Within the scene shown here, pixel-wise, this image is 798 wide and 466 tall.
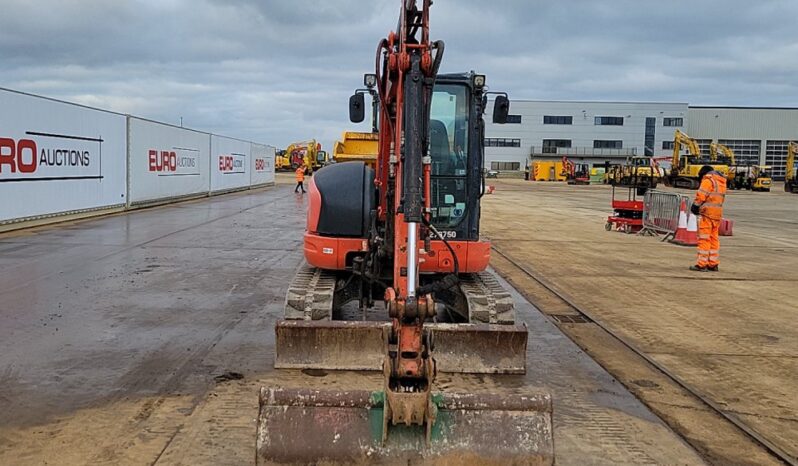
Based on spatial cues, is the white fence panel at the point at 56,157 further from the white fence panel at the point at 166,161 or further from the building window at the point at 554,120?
the building window at the point at 554,120

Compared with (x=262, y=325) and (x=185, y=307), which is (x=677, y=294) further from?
(x=185, y=307)

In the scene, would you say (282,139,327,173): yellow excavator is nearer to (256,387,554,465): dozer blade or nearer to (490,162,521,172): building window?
(490,162,521,172): building window

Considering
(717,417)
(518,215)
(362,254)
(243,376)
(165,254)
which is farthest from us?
(518,215)

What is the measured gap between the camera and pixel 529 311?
8.87 metres

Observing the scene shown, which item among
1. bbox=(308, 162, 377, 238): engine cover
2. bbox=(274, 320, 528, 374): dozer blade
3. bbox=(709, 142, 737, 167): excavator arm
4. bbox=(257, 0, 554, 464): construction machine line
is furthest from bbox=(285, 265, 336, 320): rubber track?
bbox=(709, 142, 737, 167): excavator arm

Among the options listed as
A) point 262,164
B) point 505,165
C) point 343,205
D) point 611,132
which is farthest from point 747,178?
point 343,205

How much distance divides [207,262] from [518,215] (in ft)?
51.3

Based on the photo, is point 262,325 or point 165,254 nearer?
point 262,325

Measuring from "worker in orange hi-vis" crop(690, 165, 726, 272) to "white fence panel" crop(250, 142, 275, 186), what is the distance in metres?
33.7

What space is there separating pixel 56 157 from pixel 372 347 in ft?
49.3

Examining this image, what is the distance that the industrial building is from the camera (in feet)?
275

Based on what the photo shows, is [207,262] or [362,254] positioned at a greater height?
[362,254]

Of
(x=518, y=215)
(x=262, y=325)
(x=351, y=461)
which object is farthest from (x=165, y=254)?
(x=518, y=215)

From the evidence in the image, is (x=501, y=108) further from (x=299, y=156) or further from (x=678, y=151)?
(x=299, y=156)
